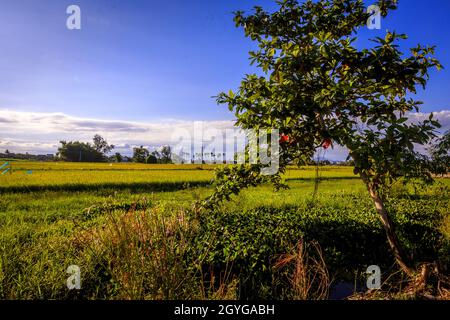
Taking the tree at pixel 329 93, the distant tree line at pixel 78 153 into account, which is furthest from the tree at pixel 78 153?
the tree at pixel 329 93

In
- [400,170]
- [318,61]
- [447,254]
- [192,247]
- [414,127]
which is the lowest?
[447,254]

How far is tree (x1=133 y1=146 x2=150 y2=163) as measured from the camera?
7344 cm

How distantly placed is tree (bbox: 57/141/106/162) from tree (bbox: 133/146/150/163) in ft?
26.2

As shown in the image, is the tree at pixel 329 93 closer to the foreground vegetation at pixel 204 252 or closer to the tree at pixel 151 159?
the foreground vegetation at pixel 204 252

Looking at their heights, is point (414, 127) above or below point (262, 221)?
above

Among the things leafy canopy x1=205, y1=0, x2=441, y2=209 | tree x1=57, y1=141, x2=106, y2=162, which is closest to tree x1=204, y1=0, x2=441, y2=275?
leafy canopy x1=205, y1=0, x2=441, y2=209

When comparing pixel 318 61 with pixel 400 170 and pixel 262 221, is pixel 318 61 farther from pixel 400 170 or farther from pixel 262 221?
pixel 262 221

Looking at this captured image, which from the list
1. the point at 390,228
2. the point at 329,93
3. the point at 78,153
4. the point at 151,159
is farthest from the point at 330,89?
the point at 78,153

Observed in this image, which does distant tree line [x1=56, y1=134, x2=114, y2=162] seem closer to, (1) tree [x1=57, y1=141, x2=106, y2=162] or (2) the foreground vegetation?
(1) tree [x1=57, y1=141, x2=106, y2=162]

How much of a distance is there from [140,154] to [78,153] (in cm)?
1515

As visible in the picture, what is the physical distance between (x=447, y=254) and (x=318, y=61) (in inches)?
199

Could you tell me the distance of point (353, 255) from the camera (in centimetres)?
557
